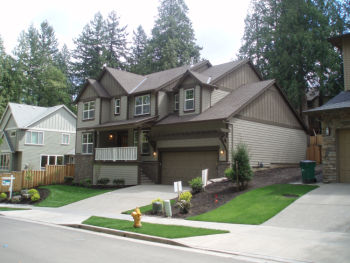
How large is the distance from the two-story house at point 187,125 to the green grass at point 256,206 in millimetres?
5409

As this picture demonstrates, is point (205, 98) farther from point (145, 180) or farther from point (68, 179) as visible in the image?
point (68, 179)

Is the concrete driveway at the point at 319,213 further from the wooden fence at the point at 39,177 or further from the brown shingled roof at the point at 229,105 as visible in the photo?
the wooden fence at the point at 39,177

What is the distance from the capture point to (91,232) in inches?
462

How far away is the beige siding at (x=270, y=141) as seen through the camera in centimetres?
2184

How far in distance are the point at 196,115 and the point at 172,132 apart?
2.17 meters

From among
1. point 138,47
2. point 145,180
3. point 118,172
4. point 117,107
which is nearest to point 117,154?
point 118,172

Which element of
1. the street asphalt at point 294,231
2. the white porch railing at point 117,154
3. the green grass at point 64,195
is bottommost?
the green grass at point 64,195

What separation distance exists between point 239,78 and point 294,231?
1826 cm

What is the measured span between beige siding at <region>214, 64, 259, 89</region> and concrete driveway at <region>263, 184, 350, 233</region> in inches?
498

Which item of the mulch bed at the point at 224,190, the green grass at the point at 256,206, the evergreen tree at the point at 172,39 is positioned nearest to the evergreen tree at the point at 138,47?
the evergreen tree at the point at 172,39

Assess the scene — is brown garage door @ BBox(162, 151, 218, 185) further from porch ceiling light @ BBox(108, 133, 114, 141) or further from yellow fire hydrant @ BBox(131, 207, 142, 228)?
yellow fire hydrant @ BBox(131, 207, 142, 228)

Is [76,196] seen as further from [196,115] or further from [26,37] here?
[26,37]

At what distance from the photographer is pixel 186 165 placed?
23203 millimetres

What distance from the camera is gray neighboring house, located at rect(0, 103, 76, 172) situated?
37.5 m
